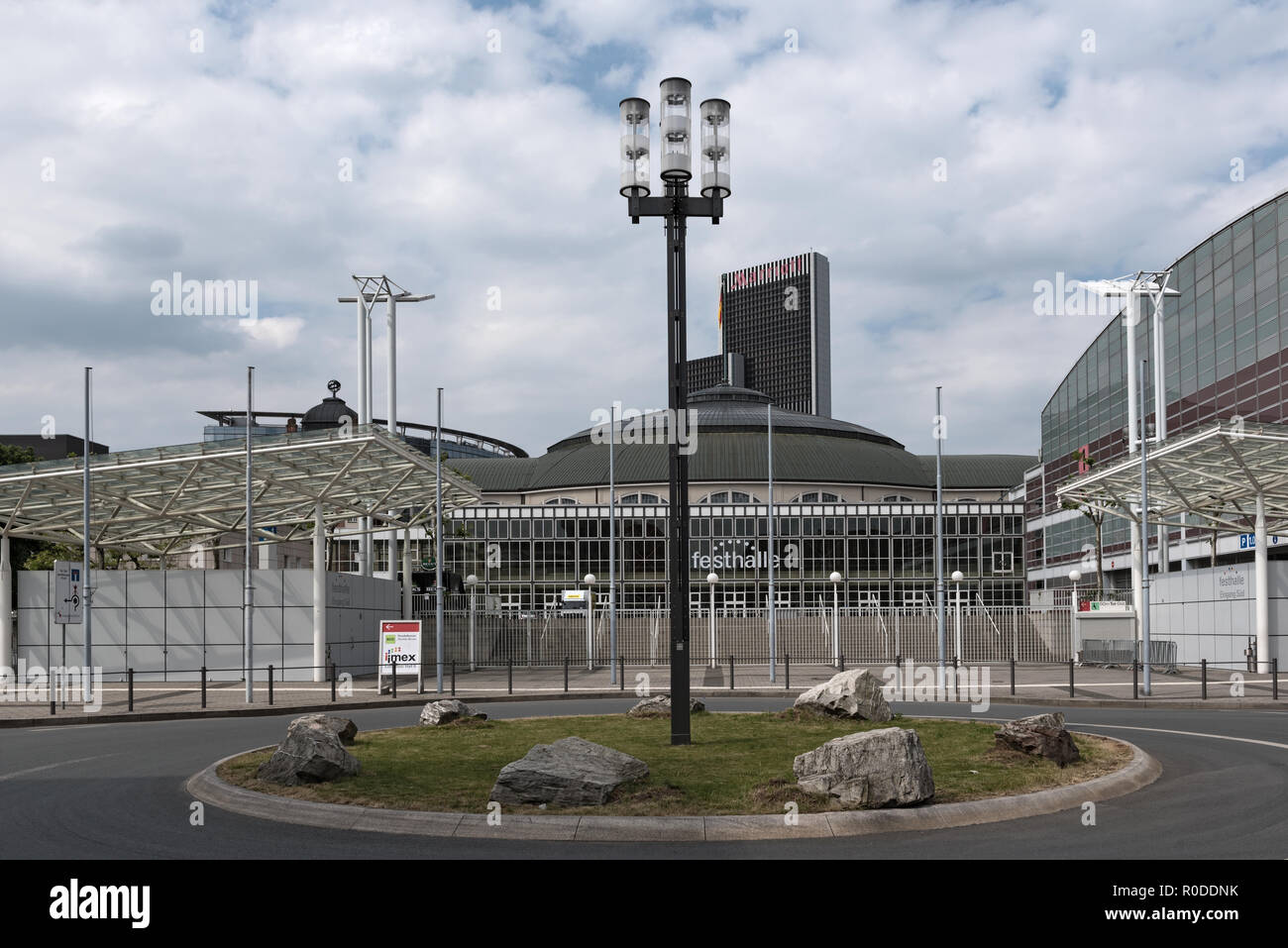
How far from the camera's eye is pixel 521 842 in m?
10.3

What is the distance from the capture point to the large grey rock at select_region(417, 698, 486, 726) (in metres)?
18.3

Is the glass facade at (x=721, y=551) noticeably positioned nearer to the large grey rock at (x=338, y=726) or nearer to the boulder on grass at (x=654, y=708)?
the boulder on grass at (x=654, y=708)

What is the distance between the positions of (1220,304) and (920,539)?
33547mm

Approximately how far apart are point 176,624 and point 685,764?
27.3 meters

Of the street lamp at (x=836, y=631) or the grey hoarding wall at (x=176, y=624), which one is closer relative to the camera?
the grey hoarding wall at (x=176, y=624)

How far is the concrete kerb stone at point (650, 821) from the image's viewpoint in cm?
1039

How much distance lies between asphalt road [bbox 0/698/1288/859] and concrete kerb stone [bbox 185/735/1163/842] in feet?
0.57

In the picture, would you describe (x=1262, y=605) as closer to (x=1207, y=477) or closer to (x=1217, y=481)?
(x=1207, y=477)

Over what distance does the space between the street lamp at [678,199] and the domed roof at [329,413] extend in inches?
4477

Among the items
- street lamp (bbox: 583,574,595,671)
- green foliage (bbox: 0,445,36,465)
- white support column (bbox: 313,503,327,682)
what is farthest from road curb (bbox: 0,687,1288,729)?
green foliage (bbox: 0,445,36,465)

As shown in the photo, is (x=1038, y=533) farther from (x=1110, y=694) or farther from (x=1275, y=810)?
(x=1275, y=810)

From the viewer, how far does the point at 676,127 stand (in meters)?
14.6

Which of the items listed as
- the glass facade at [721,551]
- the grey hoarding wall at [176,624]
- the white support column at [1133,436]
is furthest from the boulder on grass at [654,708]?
the glass facade at [721,551]
